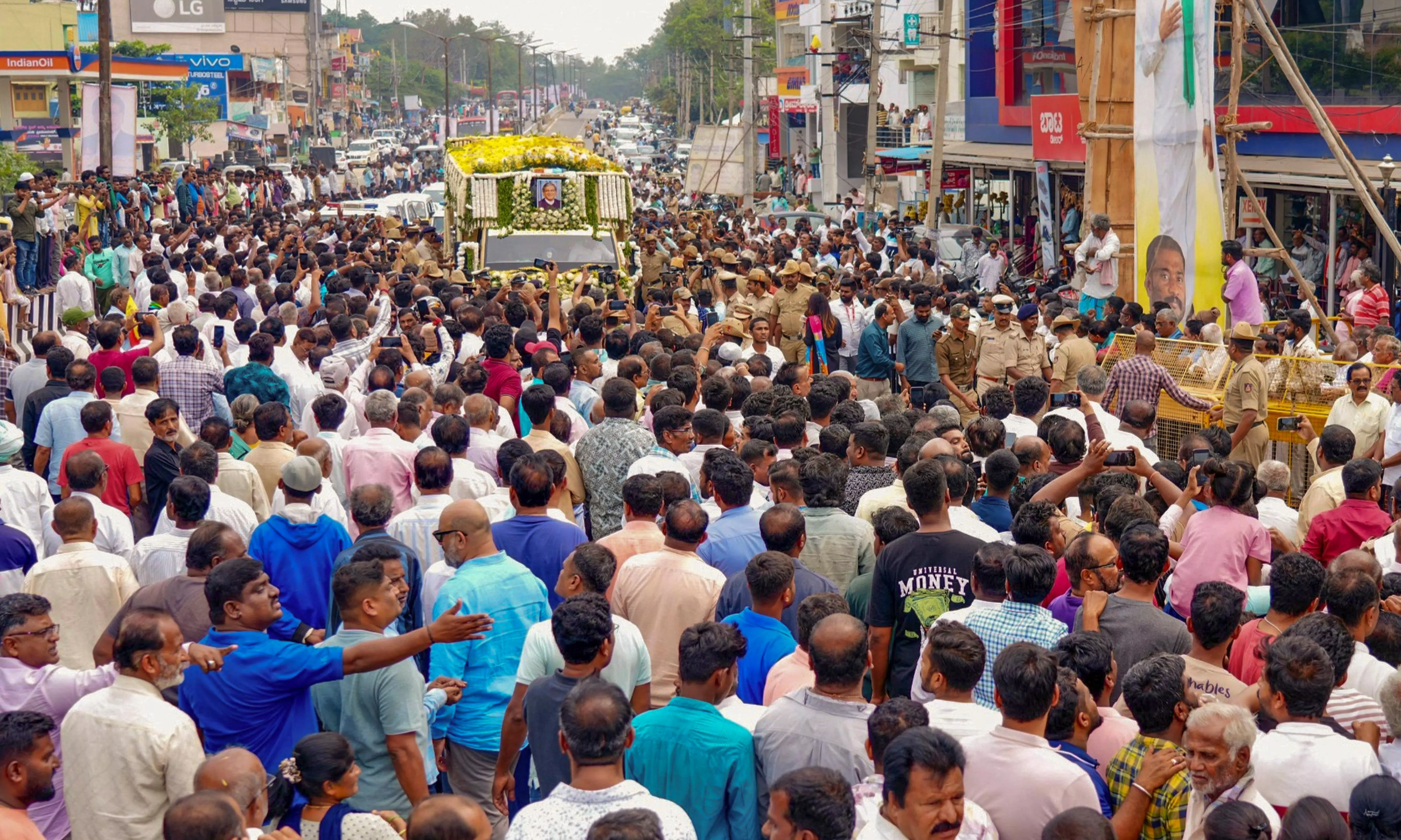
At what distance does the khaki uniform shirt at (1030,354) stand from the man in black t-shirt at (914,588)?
613 cm

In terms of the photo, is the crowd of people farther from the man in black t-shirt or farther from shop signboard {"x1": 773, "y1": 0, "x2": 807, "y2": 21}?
shop signboard {"x1": 773, "y1": 0, "x2": 807, "y2": 21}

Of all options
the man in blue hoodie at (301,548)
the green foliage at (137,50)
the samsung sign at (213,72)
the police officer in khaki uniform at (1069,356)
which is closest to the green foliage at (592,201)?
the police officer in khaki uniform at (1069,356)

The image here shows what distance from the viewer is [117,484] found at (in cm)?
859

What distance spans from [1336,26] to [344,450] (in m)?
16.8

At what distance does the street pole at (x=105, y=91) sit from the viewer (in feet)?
88.9

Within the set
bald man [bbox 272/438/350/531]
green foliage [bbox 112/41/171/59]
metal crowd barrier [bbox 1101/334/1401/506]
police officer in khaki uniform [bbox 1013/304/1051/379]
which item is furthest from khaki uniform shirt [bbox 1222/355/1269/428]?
green foliage [bbox 112/41/171/59]

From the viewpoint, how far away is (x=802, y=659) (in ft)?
17.7

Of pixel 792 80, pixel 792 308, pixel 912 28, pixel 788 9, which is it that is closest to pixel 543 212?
pixel 792 308

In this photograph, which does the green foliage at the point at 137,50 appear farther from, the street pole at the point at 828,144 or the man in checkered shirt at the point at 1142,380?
the man in checkered shirt at the point at 1142,380


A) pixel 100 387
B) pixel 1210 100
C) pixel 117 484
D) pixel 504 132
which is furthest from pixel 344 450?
pixel 504 132

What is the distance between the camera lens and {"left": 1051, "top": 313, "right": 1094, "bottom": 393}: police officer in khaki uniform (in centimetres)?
1178

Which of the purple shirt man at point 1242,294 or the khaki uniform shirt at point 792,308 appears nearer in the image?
the khaki uniform shirt at point 792,308

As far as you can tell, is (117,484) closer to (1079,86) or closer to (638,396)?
(638,396)

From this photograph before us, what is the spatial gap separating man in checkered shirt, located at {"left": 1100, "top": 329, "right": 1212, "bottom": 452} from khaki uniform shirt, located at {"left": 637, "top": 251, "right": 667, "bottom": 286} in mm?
9612
